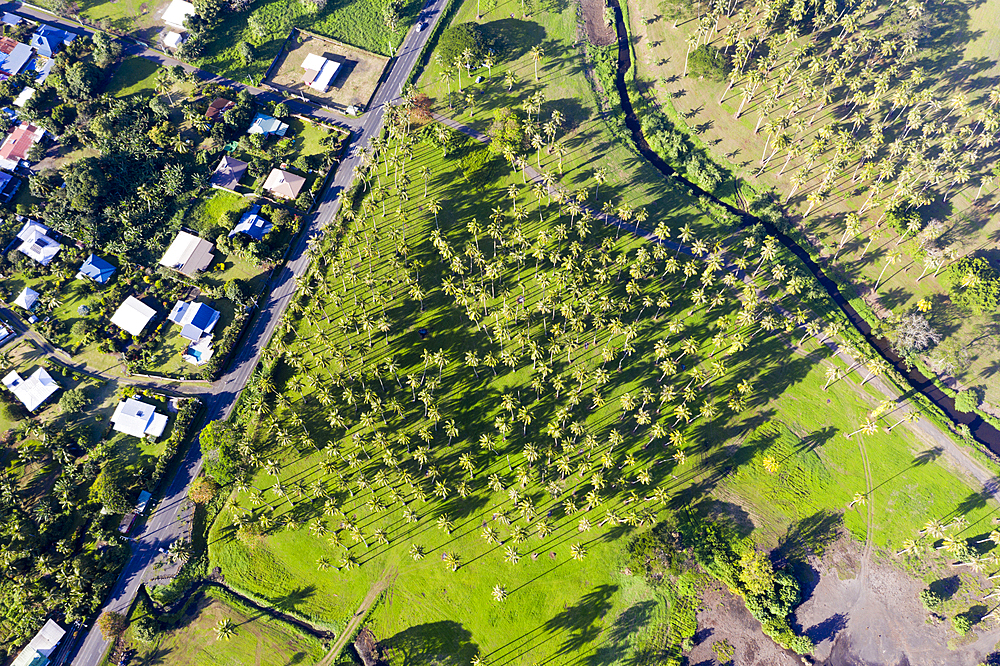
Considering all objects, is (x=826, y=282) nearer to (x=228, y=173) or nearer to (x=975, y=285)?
(x=975, y=285)

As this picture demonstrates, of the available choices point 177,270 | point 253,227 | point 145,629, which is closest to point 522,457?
point 145,629

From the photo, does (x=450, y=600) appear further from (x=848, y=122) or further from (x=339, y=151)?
(x=848, y=122)

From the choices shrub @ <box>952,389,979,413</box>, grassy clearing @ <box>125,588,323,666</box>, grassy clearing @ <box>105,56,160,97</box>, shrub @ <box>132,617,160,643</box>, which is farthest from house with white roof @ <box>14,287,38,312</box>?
shrub @ <box>952,389,979,413</box>

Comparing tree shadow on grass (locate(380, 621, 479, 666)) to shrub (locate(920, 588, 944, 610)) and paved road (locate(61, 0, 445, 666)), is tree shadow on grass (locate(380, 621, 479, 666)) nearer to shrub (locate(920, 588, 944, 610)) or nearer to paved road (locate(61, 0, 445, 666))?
paved road (locate(61, 0, 445, 666))

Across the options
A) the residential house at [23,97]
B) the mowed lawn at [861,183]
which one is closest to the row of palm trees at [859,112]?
the mowed lawn at [861,183]

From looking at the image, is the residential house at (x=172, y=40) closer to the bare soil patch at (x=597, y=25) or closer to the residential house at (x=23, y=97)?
the residential house at (x=23, y=97)

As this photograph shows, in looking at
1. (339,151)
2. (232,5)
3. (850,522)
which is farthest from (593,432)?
(232,5)
